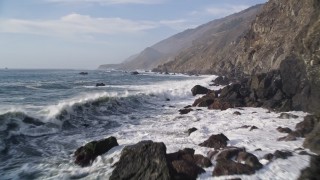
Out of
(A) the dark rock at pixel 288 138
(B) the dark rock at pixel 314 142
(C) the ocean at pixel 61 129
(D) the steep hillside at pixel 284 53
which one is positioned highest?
(D) the steep hillside at pixel 284 53

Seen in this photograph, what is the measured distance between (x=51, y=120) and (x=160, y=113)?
830 cm

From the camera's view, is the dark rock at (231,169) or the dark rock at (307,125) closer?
the dark rock at (231,169)

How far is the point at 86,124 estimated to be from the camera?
23.2m

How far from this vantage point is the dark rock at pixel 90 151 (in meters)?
14.2

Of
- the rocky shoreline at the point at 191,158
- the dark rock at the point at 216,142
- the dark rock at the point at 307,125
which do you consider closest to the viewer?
the rocky shoreline at the point at 191,158

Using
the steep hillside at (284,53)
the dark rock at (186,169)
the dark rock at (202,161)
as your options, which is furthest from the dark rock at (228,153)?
the steep hillside at (284,53)

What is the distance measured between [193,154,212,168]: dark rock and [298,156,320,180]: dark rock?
2.95m

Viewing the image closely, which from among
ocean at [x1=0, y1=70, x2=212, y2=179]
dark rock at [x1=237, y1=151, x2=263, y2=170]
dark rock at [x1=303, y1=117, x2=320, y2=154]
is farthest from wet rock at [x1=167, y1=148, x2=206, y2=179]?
dark rock at [x1=303, y1=117, x2=320, y2=154]

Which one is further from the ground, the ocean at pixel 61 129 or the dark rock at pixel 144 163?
the dark rock at pixel 144 163

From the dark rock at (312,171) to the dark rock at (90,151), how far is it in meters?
7.31

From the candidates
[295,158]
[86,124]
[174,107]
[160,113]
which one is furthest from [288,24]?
[295,158]

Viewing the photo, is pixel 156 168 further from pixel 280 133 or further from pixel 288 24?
pixel 288 24

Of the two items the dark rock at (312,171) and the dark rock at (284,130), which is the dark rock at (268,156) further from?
the dark rock at (284,130)

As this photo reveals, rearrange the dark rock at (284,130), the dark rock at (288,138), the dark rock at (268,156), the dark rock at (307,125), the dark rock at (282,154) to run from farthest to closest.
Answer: the dark rock at (284,130), the dark rock at (307,125), the dark rock at (288,138), the dark rock at (282,154), the dark rock at (268,156)
